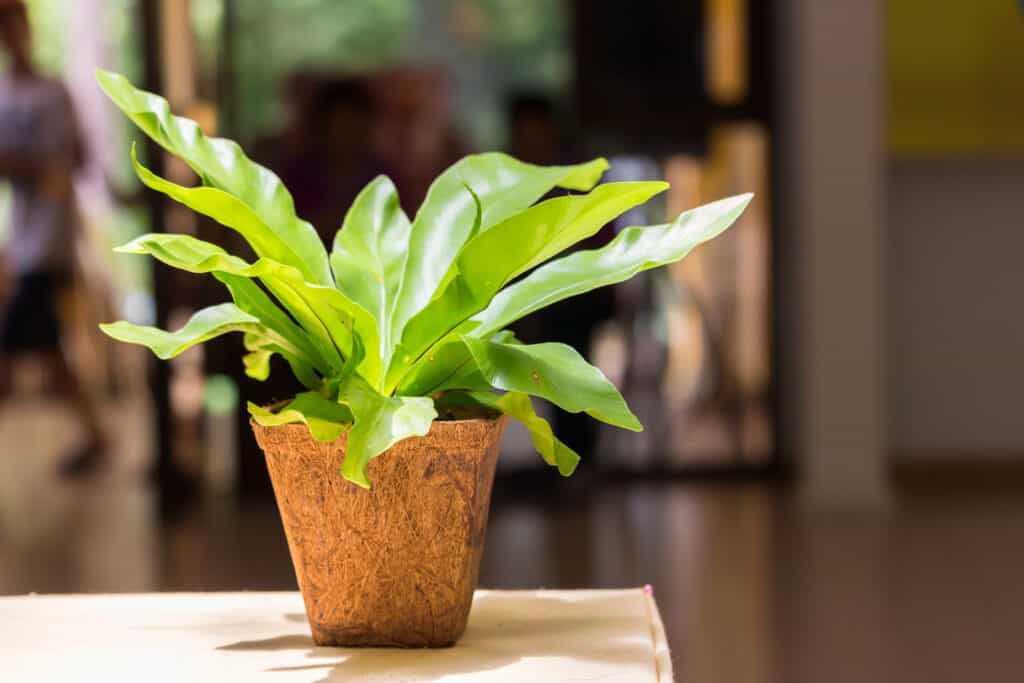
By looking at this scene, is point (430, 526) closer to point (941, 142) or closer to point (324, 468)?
point (324, 468)

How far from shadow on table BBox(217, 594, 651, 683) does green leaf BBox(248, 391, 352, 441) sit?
155 mm

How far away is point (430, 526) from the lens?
2.83ft

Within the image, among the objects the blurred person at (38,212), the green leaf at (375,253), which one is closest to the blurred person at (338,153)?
the blurred person at (38,212)

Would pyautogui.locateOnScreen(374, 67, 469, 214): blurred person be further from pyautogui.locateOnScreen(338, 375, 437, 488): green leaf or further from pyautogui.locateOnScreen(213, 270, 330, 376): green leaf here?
pyautogui.locateOnScreen(338, 375, 437, 488): green leaf

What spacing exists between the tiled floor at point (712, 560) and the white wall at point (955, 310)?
2.12 feet

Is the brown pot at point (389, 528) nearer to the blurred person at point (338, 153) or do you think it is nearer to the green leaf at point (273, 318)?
the green leaf at point (273, 318)

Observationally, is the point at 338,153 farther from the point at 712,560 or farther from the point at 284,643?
the point at 284,643

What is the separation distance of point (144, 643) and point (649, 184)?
1.57 ft

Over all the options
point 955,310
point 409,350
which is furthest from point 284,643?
point 955,310

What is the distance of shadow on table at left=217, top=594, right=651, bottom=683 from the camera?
83 centimetres

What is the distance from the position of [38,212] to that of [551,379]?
159 inches

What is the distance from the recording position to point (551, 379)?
84 cm

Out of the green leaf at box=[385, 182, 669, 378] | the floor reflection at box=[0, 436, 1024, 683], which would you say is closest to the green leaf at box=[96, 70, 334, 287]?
the green leaf at box=[385, 182, 669, 378]

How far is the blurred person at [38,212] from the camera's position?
4.41 metres
